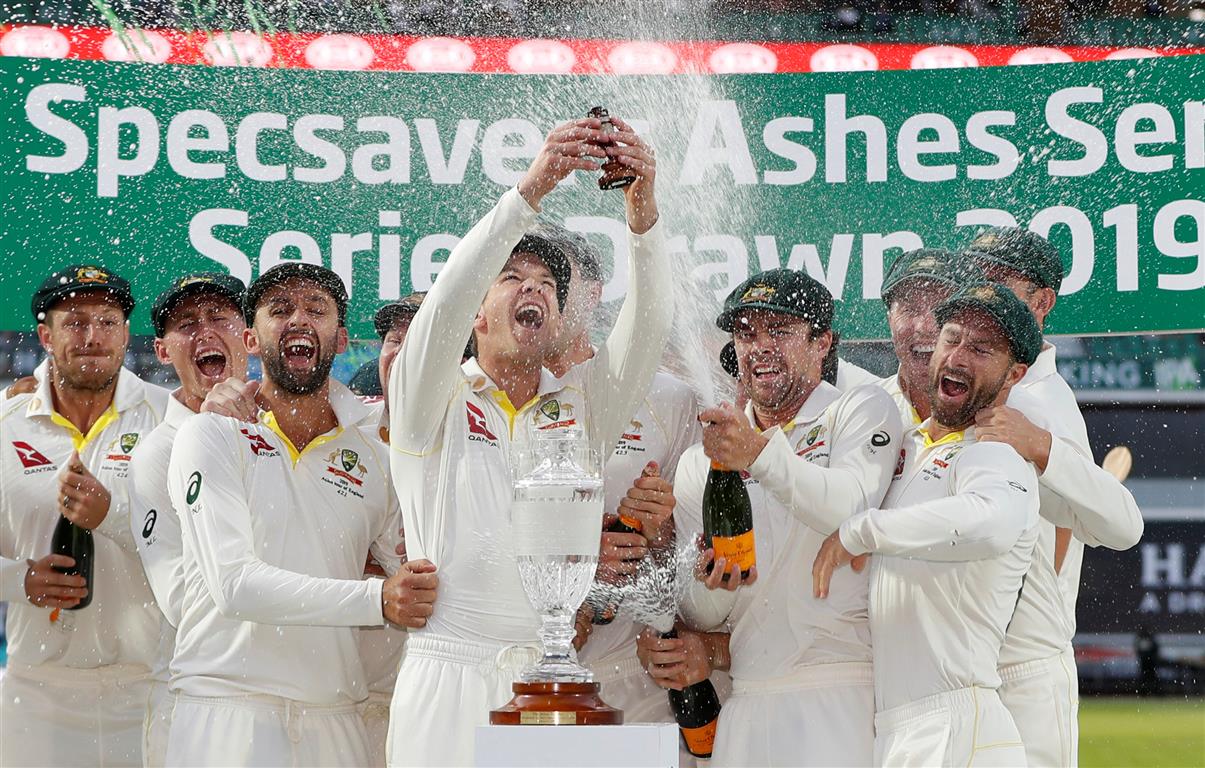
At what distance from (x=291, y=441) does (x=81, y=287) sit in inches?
44.3

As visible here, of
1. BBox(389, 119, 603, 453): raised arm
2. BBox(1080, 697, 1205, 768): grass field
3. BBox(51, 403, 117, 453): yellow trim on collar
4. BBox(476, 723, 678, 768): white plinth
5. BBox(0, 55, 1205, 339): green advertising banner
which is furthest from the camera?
BBox(1080, 697, 1205, 768): grass field

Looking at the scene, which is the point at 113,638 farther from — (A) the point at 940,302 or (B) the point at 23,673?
(A) the point at 940,302

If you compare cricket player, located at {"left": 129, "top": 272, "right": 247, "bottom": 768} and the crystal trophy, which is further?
cricket player, located at {"left": 129, "top": 272, "right": 247, "bottom": 768}

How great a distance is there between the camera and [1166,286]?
5652mm

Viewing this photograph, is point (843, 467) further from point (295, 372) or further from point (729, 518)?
point (295, 372)

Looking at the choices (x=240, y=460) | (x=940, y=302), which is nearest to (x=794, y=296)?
(x=940, y=302)

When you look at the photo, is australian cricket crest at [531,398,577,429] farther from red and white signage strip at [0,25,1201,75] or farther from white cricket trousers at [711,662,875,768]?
red and white signage strip at [0,25,1201,75]

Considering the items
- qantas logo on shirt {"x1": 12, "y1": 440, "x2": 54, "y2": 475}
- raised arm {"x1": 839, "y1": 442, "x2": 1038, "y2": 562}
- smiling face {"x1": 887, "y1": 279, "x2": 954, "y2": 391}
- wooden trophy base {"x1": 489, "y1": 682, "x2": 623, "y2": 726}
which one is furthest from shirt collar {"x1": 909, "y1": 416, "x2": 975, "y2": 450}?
qantas logo on shirt {"x1": 12, "y1": 440, "x2": 54, "y2": 475}

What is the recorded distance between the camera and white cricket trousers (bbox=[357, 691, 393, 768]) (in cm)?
466

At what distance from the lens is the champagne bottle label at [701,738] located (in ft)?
14.6

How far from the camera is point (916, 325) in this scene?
16.5ft

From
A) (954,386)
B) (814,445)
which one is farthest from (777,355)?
(954,386)

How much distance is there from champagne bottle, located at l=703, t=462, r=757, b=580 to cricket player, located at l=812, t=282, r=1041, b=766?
24 centimetres

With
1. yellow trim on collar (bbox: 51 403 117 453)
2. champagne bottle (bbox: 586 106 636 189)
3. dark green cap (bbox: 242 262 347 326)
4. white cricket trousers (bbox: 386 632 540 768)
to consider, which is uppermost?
champagne bottle (bbox: 586 106 636 189)
